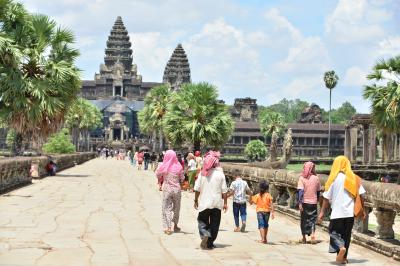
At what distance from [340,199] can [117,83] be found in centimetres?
15450

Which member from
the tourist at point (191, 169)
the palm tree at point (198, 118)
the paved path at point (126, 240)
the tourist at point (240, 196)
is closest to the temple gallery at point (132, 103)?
the palm tree at point (198, 118)

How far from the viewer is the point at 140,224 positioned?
1452cm

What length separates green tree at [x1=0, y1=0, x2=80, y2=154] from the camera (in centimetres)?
2891

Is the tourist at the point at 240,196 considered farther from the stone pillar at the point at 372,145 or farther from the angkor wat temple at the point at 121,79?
the angkor wat temple at the point at 121,79

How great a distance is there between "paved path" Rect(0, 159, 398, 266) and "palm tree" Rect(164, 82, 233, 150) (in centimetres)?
1923

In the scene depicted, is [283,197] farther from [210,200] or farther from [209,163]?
[210,200]

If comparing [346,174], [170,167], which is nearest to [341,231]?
[346,174]

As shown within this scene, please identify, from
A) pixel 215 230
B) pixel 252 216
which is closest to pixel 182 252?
pixel 215 230

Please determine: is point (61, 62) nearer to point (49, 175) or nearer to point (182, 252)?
point (49, 175)

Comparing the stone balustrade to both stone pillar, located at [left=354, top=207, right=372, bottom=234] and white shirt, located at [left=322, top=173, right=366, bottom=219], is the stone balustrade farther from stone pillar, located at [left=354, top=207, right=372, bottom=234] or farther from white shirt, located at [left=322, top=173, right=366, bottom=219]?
white shirt, located at [left=322, top=173, right=366, bottom=219]

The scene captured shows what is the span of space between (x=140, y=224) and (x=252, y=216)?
A: 3919 mm

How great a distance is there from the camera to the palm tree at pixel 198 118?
38.2m

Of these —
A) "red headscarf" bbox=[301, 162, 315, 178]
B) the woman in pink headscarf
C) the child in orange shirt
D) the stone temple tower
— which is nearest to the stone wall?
the woman in pink headscarf

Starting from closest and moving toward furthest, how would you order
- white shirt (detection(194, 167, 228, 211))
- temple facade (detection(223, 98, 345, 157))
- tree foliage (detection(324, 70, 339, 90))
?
1. white shirt (detection(194, 167, 228, 211))
2. tree foliage (detection(324, 70, 339, 90))
3. temple facade (detection(223, 98, 345, 157))
